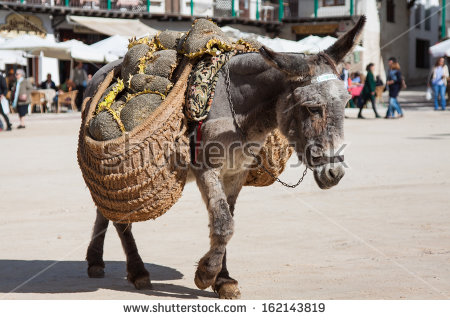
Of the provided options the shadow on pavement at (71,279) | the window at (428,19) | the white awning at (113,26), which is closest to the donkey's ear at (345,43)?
the shadow on pavement at (71,279)

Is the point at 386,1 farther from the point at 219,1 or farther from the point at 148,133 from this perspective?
the point at 148,133

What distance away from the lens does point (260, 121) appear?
17.0ft

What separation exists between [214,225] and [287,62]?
51.5 inches

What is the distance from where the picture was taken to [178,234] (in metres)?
7.86

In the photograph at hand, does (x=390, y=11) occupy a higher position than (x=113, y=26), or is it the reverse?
(x=390, y=11)

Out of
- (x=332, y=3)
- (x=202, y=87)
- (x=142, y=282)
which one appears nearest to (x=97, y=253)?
(x=142, y=282)

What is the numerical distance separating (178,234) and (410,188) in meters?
4.11

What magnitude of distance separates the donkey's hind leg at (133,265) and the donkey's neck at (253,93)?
1.50 meters

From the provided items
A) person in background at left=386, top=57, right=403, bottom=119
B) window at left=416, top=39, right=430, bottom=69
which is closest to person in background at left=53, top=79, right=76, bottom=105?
person in background at left=386, top=57, right=403, bottom=119

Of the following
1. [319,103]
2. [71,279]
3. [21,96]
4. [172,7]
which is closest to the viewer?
[319,103]

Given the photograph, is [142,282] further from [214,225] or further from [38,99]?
[38,99]

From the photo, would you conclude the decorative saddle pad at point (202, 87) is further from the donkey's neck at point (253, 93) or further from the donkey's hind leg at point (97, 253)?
the donkey's hind leg at point (97, 253)

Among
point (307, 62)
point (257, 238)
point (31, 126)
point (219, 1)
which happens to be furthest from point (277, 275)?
point (219, 1)

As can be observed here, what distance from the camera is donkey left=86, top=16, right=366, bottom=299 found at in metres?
4.68
